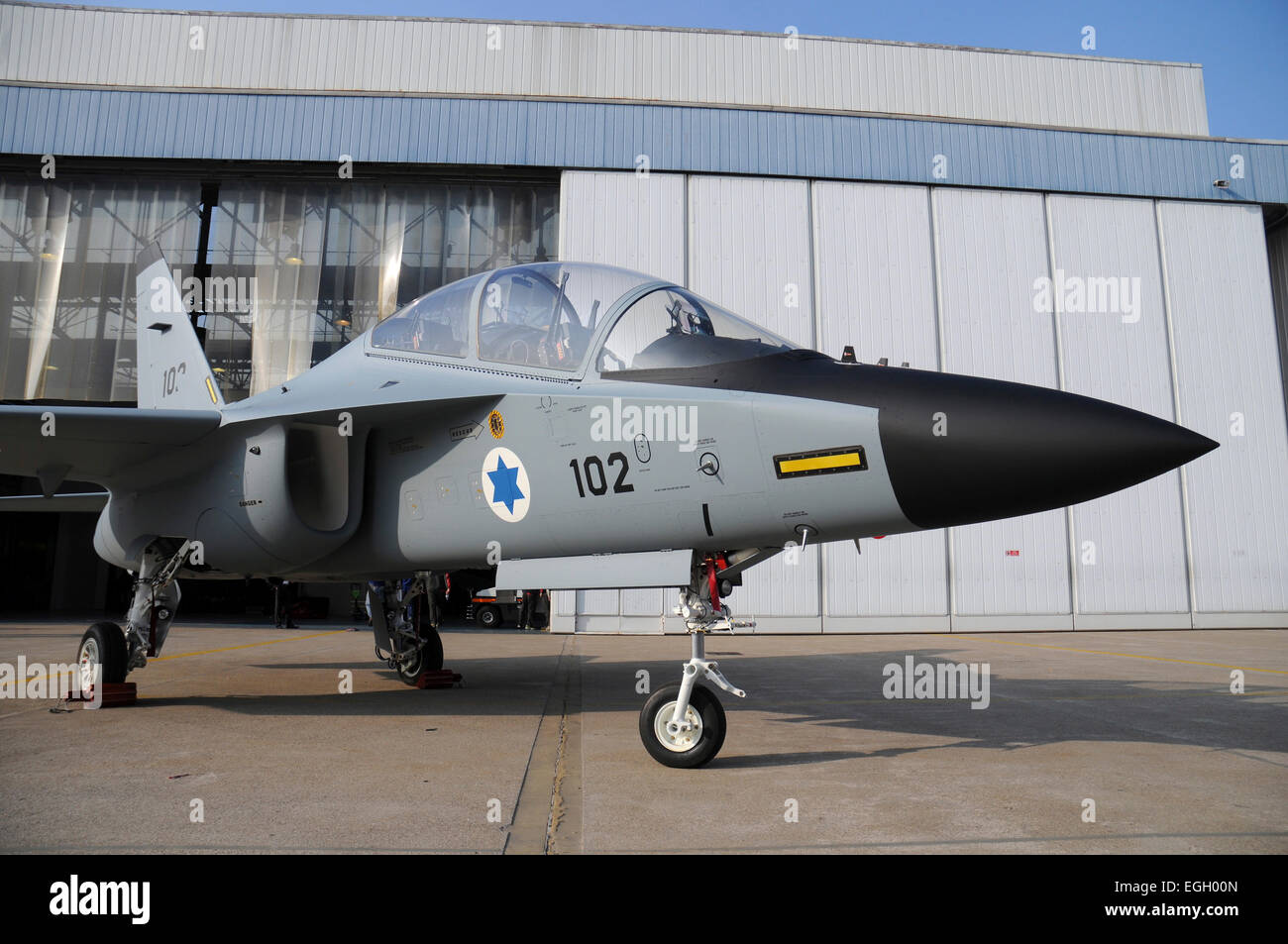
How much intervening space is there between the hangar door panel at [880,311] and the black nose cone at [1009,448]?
532 inches

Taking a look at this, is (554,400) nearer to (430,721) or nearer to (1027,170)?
(430,721)

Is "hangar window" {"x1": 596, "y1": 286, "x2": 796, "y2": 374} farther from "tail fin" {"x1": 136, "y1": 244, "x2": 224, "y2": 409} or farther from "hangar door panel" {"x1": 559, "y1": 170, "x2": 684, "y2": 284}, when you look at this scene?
"hangar door panel" {"x1": 559, "y1": 170, "x2": 684, "y2": 284}

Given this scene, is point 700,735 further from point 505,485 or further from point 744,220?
point 744,220

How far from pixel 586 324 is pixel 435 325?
1.34 m

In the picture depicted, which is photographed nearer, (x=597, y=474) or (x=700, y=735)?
(x=700, y=735)

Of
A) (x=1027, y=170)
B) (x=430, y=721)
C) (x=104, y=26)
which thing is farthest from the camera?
(x=104, y=26)

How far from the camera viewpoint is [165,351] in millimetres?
8930

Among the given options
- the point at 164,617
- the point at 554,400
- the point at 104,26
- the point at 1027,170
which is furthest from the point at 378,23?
the point at 554,400

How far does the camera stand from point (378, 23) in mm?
19750

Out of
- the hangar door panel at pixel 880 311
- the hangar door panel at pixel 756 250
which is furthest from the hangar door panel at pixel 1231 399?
the hangar door panel at pixel 756 250

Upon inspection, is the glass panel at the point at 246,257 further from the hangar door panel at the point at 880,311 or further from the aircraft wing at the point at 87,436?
the aircraft wing at the point at 87,436

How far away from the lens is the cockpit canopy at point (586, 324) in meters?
4.25

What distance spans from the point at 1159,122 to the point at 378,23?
21020 mm

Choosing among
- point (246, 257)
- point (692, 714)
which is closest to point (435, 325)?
point (692, 714)
